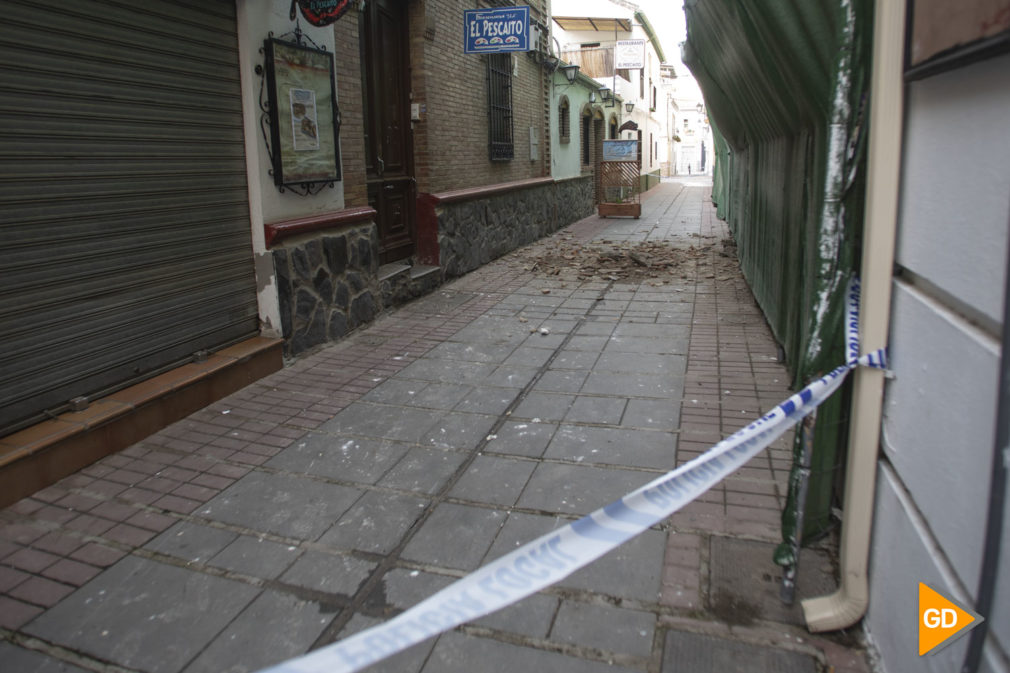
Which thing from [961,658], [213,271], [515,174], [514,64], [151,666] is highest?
[514,64]

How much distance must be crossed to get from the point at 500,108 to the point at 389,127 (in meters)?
3.59

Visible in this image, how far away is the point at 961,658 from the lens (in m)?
1.59

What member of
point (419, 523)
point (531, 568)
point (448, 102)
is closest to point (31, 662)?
point (419, 523)

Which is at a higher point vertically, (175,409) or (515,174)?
(515,174)

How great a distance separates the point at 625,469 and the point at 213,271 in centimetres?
331

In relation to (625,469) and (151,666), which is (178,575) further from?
(625,469)

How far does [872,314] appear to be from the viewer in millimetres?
2283

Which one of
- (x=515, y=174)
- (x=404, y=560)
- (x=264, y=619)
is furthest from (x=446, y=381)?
(x=515, y=174)

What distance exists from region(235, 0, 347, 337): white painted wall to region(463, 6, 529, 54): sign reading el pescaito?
4.47 meters

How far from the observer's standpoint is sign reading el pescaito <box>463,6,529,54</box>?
32.8 ft

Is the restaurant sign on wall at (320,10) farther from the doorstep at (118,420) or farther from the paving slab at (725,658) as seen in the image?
the paving slab at (725,658)

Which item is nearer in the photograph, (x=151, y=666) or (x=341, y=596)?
(x=151, y=666)

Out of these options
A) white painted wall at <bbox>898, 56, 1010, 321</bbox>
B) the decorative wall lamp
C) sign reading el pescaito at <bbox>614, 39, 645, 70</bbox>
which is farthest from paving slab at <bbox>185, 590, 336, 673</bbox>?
sign reading el pescaito at <bbox>614, 39, 645, 70</bbox>

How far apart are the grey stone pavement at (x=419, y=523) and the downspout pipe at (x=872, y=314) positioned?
16cm
